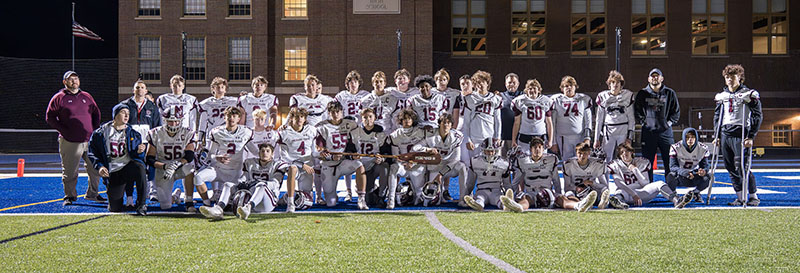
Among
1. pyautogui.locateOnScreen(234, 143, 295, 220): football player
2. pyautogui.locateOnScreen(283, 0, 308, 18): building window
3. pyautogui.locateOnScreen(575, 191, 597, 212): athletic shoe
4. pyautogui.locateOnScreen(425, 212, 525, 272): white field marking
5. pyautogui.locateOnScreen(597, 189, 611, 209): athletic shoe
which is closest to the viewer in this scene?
pyautogui.locateOnScreen(425, 212, 525, 272): white field marking

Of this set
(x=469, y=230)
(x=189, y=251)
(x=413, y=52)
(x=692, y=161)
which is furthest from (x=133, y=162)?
(x=413, y=52)

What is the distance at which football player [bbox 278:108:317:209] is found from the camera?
7.52 metres

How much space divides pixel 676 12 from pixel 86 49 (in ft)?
101

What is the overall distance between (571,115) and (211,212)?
5.33 metres

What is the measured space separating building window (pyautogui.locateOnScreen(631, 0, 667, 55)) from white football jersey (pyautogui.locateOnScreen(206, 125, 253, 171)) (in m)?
23.9

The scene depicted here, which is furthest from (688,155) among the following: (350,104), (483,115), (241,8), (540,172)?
(241,8)

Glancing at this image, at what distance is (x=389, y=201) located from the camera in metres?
7.42

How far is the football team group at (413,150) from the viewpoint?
7133 millimetres

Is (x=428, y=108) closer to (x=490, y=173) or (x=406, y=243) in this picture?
(x=490, y=173)

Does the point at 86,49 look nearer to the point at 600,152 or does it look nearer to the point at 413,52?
the point at 413,52

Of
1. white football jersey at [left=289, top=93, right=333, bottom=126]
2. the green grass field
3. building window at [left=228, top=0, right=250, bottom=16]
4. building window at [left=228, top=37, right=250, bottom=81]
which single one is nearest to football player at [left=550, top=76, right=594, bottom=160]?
the green grass field

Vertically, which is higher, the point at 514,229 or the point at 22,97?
the point at 22,97

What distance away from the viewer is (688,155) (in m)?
8.30

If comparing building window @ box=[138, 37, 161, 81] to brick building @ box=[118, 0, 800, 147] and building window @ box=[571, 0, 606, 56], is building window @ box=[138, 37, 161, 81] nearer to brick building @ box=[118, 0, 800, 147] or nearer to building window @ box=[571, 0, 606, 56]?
brick building @ box=[118, 0, 800, 147]
